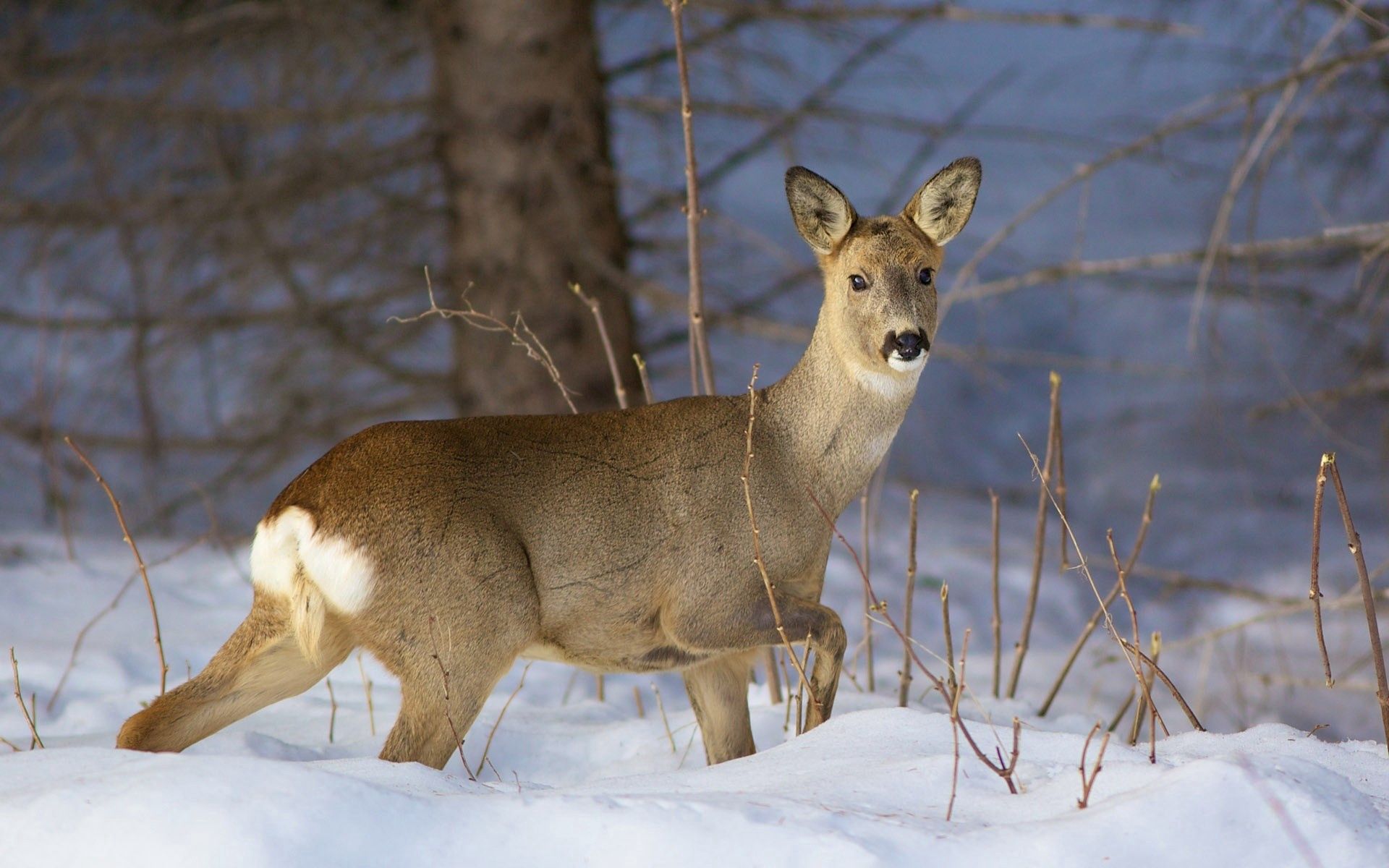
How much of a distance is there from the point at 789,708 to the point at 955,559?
5.48 metres

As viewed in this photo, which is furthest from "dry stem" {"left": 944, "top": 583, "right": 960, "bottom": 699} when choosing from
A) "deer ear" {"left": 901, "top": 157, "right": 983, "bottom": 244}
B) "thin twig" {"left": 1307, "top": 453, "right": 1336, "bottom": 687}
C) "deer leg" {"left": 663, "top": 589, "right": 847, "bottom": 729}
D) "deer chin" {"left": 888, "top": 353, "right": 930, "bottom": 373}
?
"deer ear" {"left": 901, "top": 157, "right": 983, "bottom": 244}

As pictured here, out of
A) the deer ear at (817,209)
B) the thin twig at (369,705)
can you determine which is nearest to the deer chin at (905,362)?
the deer ear at (817,209)

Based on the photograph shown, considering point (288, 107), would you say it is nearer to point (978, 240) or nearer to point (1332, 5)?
point (978, 240)

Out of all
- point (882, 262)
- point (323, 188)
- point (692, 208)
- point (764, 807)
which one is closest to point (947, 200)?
point (882, 262)

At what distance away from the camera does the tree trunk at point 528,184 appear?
7.06 m

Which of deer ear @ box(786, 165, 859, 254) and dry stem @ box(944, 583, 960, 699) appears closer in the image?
dry stem @ box(944, 583, 960, 699)

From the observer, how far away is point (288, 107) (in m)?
7.27

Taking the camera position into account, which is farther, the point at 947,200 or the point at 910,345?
the point at 947,200

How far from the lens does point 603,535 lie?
11.4 ft

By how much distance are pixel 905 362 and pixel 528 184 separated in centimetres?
410

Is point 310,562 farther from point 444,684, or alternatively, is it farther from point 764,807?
point 764,807

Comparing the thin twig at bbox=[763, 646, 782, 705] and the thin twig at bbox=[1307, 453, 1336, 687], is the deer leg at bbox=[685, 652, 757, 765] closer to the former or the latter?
the thin twig at bbox=[763, 646, 782, 705]

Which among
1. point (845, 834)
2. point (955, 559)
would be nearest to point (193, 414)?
point (955, 559)

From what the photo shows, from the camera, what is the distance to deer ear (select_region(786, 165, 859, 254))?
3701mm
